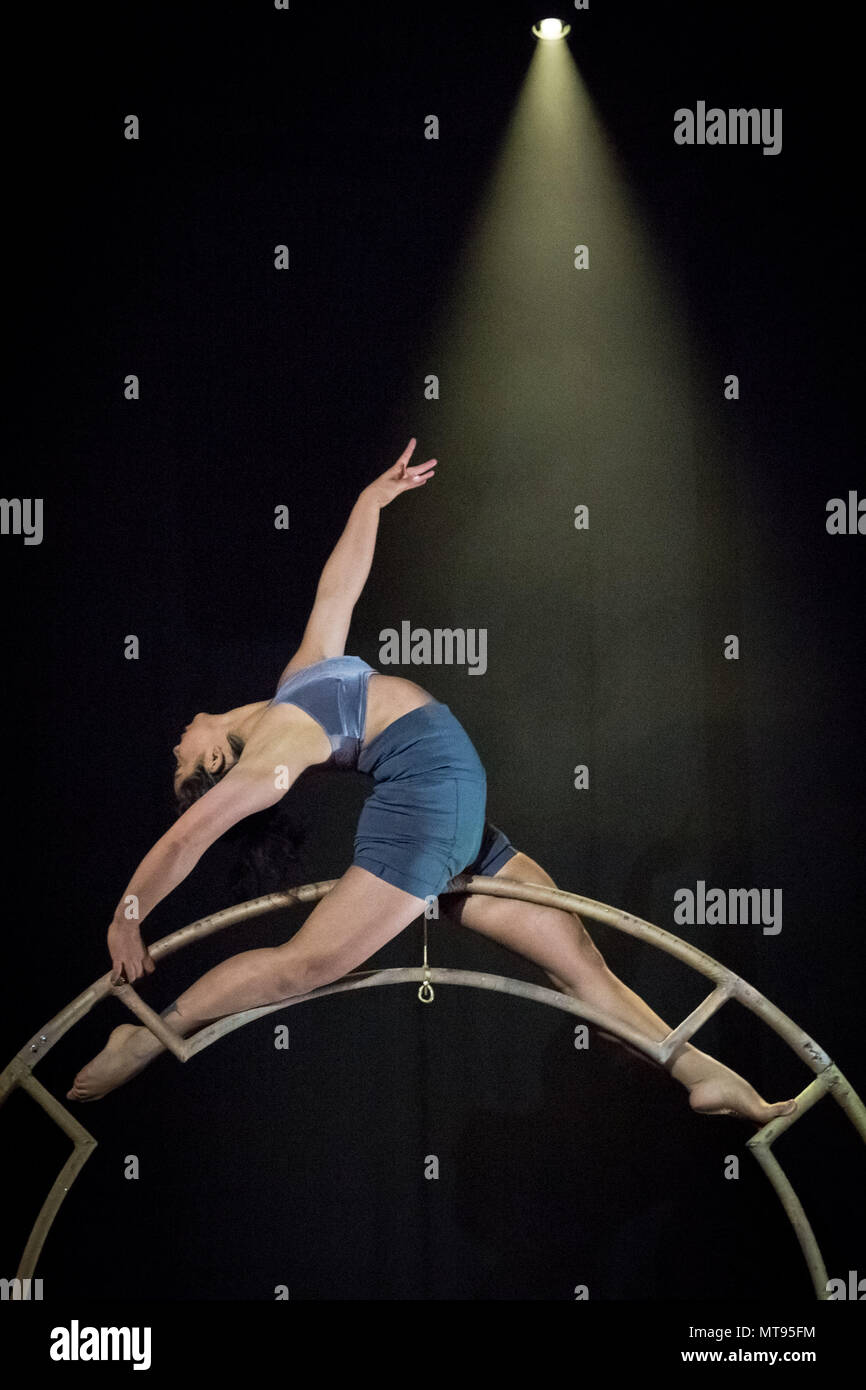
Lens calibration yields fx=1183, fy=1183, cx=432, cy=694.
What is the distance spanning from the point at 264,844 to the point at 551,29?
83.7 inches

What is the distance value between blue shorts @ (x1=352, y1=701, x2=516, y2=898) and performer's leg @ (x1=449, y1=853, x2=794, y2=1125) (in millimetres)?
102

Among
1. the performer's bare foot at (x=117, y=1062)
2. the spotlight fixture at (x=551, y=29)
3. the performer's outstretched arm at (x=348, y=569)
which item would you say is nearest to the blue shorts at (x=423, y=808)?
the performer's outstretched arm at (x=348, y=569)

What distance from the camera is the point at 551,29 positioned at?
9.63 feet

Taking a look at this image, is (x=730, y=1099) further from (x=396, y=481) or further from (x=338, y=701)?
(x=396, y=481)

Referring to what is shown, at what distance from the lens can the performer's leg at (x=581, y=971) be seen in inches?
102

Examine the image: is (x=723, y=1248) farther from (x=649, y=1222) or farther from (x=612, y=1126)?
(x=612, y=1126)

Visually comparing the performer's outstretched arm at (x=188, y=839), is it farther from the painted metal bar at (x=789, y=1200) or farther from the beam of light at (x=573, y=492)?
the painted metal bar at (x=789, y=1200)

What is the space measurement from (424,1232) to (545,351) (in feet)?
6.98

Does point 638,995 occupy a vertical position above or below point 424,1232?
above

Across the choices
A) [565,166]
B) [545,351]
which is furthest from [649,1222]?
[565,166]

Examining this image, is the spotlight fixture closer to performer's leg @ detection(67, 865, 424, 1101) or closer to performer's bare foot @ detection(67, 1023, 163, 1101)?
performer's leg @ detection(67, 865, 424, 1101)
